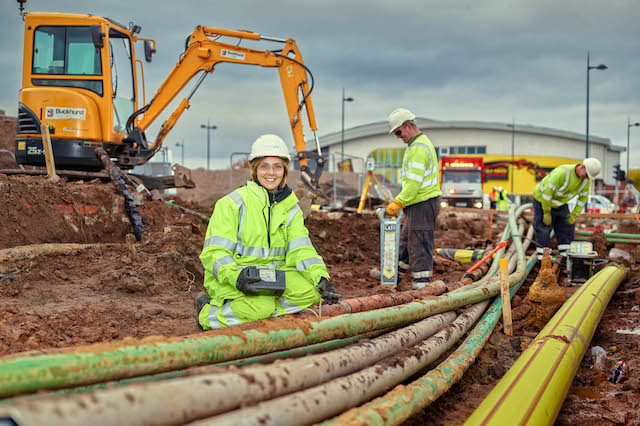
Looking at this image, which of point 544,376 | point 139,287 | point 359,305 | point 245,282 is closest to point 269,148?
point 245,282

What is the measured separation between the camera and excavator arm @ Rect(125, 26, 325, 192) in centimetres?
1098

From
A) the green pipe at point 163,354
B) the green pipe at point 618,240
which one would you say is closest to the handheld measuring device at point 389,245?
the green pipe at point 163,354

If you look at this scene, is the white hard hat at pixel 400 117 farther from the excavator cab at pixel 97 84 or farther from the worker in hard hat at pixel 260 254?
the excavator cab at pixel 97 84

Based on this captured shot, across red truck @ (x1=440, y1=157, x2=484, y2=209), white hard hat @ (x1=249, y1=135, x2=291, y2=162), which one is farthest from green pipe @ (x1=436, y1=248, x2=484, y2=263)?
red truck @ (x1=440, y1=157, x2=484, y2=209)

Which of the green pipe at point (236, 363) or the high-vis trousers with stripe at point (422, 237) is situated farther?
the high-vis trousers with stripe at point (422, 237)

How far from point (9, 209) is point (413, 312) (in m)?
6.30

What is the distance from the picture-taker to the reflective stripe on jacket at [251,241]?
3.34 m

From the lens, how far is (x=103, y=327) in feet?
16.6

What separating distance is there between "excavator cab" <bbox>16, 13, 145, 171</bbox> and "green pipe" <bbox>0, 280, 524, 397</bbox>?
28.1 feet

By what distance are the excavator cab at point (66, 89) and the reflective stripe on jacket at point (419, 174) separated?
6.33 m

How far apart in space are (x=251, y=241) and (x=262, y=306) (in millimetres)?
439

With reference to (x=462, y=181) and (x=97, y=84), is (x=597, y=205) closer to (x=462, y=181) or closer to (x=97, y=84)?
(x=462, y=181)

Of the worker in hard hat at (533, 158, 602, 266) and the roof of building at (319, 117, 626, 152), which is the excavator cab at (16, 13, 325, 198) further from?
the roof of building at (319, 117, 626, 152)

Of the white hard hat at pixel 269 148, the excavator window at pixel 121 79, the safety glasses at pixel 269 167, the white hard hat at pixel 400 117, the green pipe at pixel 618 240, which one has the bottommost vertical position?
the green pipe at pixel 618 240
